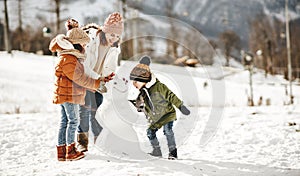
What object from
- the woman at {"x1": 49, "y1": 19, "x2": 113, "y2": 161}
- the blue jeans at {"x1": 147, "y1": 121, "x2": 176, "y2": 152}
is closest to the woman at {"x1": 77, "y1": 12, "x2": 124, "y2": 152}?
the woman at {"x1": 49, "y1": 19, "x2": 113, "y2": 161}

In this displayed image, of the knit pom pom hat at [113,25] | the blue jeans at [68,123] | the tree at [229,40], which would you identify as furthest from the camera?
the tree at [229,40]

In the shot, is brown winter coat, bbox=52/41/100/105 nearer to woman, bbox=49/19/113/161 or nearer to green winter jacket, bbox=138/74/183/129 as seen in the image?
woman, bbox=49/19/113/161

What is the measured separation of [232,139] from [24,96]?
7500mm

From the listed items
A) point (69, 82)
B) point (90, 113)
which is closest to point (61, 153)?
point (90, 113)

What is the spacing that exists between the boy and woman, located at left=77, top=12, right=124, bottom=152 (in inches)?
17.1

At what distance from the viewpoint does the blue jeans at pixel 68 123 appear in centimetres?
291

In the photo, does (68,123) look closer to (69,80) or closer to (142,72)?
(69,80)

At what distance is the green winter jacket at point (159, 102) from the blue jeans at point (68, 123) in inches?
30.2

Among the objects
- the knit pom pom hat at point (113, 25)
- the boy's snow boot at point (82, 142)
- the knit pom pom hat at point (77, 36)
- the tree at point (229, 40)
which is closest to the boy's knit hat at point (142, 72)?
the knit pom pom hat at point (113, 25)

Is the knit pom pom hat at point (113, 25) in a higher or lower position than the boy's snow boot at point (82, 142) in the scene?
higher

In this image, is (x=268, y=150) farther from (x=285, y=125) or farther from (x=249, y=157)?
(x=285, y=125)

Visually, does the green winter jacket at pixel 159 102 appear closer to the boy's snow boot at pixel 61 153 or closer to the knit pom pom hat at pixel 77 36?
the knit pom pom hat at pixel 77 36

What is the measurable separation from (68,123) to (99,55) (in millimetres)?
852

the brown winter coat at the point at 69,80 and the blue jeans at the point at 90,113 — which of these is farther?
the blue jeans at the point at 90,113
